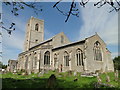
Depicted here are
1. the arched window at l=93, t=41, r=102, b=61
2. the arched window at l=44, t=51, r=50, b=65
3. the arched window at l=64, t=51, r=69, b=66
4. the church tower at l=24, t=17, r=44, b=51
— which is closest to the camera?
→ the arched window at l=93, t=41, r=102, b=61

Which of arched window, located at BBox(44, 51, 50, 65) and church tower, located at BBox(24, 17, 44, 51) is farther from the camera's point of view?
church tower, located at BBox(24, 17, 44, 51)

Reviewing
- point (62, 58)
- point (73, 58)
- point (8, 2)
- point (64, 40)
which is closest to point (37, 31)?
point (64, 40)

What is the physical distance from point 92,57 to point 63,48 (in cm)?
674

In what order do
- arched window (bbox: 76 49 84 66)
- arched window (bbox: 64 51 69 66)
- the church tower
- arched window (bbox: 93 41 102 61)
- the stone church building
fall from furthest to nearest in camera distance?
the church tower
arched window (bbox: 64 51 69 66)
arched window (bbox: 93 41 102 61)
arched window (bbox: 76 49 84 66)
the stone church building

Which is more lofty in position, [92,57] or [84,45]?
[84,45]

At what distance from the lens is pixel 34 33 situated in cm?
3997

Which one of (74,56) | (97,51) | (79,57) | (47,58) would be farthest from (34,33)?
(97,51)

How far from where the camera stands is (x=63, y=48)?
25297 mm

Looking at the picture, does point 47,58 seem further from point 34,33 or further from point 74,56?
point 34,33

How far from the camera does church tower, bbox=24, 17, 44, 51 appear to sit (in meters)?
38.9

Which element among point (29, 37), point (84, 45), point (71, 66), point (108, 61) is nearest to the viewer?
point (84, 45)

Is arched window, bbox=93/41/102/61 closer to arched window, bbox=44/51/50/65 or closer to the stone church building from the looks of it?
the stone church building

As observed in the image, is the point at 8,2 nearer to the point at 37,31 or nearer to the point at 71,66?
the point at 71,66

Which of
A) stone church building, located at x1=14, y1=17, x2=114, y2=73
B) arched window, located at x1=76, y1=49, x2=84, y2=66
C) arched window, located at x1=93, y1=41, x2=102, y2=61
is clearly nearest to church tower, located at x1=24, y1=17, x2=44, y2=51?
stone church building, located at x1=14, y1=17, x2=114, y2=73
